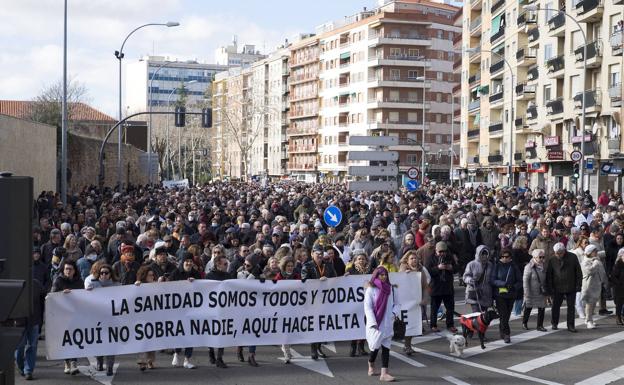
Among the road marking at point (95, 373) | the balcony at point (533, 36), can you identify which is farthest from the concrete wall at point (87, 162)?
the road marking at point (95, 373)

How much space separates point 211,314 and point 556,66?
48.4 meters

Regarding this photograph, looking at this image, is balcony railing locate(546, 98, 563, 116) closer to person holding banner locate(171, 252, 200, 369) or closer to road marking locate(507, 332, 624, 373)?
road marking locate(507, 332, 624, 373)

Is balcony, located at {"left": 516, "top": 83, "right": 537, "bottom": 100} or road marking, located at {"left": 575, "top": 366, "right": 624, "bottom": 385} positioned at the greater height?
balcony, located at {"left": 516, "top": 83, "right": 537, "bottom": 100}

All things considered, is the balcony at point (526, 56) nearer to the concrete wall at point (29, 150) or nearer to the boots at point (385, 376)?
the concrete wall at point (29, 150)

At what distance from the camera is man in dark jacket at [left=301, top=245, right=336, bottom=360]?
13.6 metres

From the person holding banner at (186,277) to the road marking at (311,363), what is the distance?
133 centimetres

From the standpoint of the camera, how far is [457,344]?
13.6 meters

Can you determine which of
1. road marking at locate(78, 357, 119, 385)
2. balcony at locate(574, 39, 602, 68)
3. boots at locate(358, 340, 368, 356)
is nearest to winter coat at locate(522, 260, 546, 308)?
boots at locate(358, 340, 368, 356)

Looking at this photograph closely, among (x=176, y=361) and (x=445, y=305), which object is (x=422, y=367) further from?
(x=176, y=361)

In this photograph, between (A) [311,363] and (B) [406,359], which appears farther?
(B) [406,359]

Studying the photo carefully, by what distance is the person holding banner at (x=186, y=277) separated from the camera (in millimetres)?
12727

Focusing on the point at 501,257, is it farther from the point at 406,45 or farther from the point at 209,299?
the point at 406,45

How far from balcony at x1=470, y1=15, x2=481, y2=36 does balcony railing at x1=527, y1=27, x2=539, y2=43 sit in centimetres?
1803

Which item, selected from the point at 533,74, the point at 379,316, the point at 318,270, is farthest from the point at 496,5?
the point at 379,316
